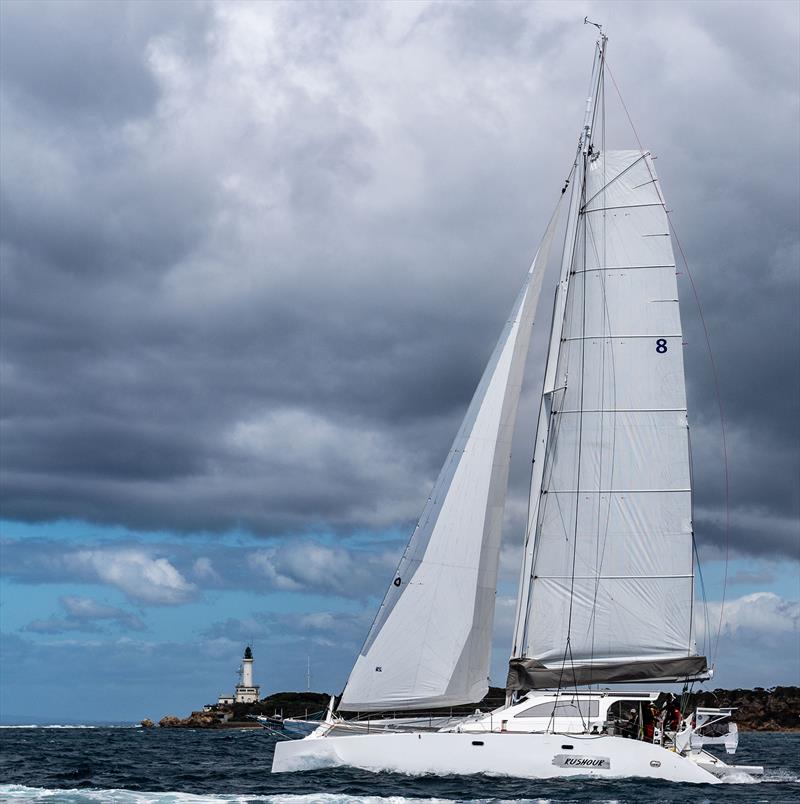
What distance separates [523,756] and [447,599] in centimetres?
442

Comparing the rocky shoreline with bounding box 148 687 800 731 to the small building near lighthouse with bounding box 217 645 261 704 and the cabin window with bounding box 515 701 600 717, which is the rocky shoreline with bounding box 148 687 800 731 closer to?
the small building near lighthouse with bounding box 217 645 261 704

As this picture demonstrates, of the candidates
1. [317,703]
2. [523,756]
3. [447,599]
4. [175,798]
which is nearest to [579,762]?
[523,756]

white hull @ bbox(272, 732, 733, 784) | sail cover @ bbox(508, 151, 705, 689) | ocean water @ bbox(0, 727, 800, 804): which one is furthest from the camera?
sail cover @ bbox(508, 151, 705, 689)

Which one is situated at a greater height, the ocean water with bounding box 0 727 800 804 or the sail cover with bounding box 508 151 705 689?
the sail cover with bounding box 508 151 705 689

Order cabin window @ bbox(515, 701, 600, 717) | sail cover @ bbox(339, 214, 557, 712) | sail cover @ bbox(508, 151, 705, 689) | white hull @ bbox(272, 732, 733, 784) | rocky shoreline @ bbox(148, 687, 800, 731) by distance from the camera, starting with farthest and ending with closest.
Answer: rocky shoreline @ bbox(148, 687, 800, 731)
sail cover @ bbox(508, 151, 705, 689)
sail cover @ bbox(339, 214, 557, 712)
cabin window @ bbox(515, 701, 600, 717)
white hull @ bbox(272, 732, 733, 784)

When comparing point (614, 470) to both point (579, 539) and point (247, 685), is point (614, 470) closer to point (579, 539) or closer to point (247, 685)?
A: point (579, 539)

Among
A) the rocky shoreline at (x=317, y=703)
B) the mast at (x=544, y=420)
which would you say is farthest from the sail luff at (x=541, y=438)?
the rocky shoreline at (x=317, y=703)

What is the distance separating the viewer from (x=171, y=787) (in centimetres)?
3089

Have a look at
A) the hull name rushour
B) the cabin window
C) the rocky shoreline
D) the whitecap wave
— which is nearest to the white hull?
the hull name rushour

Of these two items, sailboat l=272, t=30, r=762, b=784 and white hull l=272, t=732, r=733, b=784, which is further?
sailboat l=272, t=30, r=762, b=784

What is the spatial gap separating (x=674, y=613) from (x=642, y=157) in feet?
40.1

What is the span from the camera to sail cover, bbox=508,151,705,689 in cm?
3172

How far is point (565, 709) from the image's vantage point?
30266 mm

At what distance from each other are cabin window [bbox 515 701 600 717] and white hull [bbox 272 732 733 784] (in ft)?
4.51
